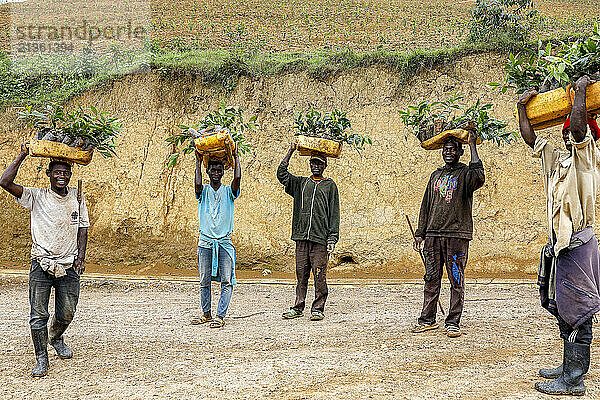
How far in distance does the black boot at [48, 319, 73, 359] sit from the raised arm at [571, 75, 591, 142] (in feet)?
14.9


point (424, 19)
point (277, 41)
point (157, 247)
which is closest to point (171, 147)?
point (157, 247)

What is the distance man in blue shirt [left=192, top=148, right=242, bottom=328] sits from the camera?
20.8 feet

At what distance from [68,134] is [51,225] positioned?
0.97 metres

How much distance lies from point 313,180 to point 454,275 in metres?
2.17

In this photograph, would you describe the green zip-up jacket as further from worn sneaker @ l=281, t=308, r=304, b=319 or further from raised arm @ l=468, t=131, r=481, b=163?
raised arm @ l=468, t=131, r=481, b=163

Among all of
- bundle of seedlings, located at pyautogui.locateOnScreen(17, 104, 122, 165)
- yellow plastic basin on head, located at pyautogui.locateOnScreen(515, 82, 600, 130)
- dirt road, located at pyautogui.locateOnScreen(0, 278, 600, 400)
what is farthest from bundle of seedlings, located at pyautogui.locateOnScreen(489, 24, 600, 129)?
bundle of seedlings, located at pyautogui.locateOnScreen(17, 104, 122, 165)

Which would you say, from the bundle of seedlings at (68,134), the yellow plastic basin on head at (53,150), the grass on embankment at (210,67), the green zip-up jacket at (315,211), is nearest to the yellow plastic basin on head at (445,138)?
the green zip-up jacket at (315,211)

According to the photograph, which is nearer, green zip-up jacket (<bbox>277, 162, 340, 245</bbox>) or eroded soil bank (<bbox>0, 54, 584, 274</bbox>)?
green zip-up jacket (<bbox>277, 162, 340, 245</bbox>)

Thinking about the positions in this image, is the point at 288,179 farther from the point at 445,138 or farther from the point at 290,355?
the point at 290,355

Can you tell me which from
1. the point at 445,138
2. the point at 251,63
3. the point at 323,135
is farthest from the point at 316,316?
the point at 251,63

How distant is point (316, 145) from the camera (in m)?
6.73

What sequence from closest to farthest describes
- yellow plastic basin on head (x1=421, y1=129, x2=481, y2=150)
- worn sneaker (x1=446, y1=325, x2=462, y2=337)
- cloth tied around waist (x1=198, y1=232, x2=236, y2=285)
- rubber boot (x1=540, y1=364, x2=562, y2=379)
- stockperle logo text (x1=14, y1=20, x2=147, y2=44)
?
rubber boot (x1=540, y1=364, x2=562, y2=379) → worn sneaker (x1=446, y1=325, x2=462, y2=337) → yellow plastic basin on head (x1=421, y1=129, x2=481, y2=150) → cloth tied around waist (x1=198, y1=232, x2=236, y2=285) → stockperle logo text (x1=14, y1=20, x2=147, y2=44)

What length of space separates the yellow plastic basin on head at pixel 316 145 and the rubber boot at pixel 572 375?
3.74 m

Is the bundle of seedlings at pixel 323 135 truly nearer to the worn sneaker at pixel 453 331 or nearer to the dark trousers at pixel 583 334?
the worn sneaker at pixel 453 331
